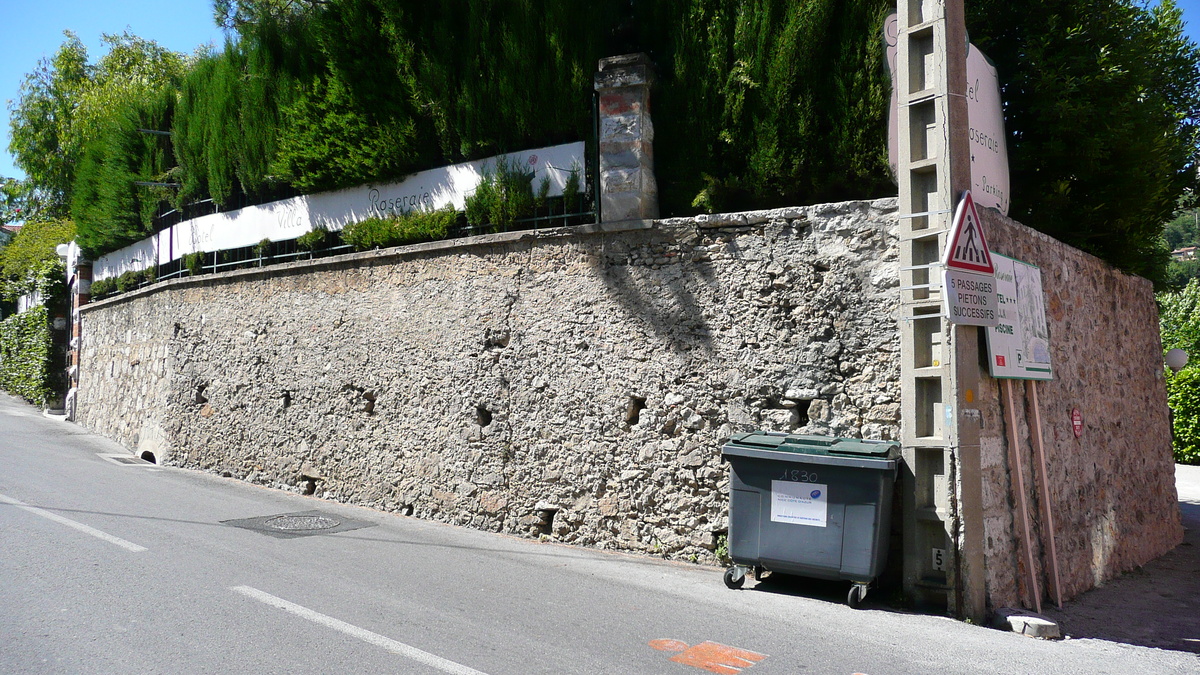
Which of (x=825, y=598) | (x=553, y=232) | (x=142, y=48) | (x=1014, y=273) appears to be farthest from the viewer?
(x=142, y=48)

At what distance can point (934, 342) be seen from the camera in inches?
227

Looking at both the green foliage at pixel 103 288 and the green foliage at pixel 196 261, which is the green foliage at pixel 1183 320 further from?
the green foliage at pixel 103 288

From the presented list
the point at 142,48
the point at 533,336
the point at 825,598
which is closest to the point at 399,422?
the point at 533,336

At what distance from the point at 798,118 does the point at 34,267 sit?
24.4 m

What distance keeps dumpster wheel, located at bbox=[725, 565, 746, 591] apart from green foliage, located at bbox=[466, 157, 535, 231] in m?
4.55

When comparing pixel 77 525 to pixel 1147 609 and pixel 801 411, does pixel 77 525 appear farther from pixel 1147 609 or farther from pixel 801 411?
pixel 1147 609

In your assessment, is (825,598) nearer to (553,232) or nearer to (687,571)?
(687,571)

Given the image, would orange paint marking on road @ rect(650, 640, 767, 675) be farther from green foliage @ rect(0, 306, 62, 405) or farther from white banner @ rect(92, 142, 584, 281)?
green foliage @ rect(0, 306, 62, 405)

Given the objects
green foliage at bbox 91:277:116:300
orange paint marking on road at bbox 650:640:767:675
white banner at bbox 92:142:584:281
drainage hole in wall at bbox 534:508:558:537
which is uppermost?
white banner at bbox 92:142:584:281

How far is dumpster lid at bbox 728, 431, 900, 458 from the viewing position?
5652mm

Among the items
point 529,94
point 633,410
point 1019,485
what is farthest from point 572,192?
point 1019,485

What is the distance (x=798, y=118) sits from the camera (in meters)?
7.40

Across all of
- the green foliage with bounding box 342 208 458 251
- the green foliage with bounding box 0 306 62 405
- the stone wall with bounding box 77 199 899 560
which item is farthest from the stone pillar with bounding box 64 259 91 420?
the green foliage with bounding box 342 208 458 251

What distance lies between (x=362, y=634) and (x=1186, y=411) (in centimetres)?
1908
